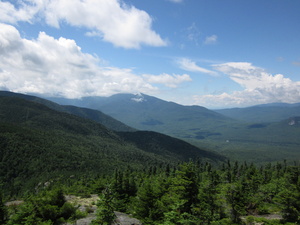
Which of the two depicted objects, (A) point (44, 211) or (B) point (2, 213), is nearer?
(A) point (44, 211)

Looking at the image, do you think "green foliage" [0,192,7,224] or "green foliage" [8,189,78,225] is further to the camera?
"green foliage" [0,192,7,224]

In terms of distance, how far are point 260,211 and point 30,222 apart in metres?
40.0

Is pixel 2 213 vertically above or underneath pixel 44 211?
underneath

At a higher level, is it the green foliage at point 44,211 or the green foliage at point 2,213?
the green foliage at point 44,211

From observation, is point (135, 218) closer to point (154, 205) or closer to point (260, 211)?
point (154, 205)

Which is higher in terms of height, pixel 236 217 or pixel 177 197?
pixel 177 197

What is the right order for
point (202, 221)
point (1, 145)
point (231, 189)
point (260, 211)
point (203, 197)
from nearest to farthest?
point (202, 221)
point (203, 197)
point (231, 189)
point (260, 211)
point (1, 145)

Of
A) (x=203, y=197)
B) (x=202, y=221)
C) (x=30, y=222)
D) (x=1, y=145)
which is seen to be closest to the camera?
(x=202, y=221)

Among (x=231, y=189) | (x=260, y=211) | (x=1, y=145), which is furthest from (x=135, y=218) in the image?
(x=1, y=145)

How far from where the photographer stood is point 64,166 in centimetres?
19288

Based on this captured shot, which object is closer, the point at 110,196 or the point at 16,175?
the point at 110,196

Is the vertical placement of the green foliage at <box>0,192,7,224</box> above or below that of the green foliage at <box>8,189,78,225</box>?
below

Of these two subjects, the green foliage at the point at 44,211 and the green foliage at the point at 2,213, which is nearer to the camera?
the green foliage at the point at 44,211

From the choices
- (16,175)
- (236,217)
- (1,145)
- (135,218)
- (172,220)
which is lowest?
(16,175)
